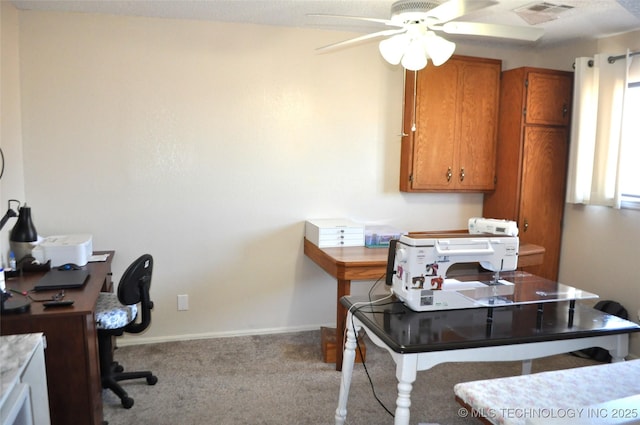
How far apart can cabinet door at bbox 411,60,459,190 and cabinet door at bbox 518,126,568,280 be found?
2.02ft

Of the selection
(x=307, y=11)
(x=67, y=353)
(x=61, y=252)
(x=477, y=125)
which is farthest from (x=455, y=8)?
(x=61, y=252)

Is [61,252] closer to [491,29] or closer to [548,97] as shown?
[491,29]

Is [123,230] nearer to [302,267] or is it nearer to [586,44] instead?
[302,267]

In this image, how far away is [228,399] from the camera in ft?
8.80

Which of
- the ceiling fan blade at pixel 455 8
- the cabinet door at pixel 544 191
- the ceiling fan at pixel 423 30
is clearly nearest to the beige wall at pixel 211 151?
the cabinet door at pixel 544 191

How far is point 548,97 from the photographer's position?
3.65 m

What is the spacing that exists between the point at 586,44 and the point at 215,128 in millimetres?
3122

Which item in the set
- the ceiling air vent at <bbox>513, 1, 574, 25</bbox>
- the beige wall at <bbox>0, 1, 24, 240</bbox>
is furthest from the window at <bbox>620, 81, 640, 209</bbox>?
the beige wall at <bbox>0, 1, 24, 240</bbox>

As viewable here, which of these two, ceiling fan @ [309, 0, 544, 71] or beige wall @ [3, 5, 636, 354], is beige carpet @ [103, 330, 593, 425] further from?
ceiling fan @ [309, 0, 544, 71]

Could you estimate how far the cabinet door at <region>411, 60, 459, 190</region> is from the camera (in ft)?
11.9

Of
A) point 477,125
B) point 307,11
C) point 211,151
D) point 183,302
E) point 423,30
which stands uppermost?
point 307,11

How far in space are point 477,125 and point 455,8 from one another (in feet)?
6.35

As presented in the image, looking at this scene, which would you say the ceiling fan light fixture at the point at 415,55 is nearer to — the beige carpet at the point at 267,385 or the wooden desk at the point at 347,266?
the wooden desk at the point at 347,266

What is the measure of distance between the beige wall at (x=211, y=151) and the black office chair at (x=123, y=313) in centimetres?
73
